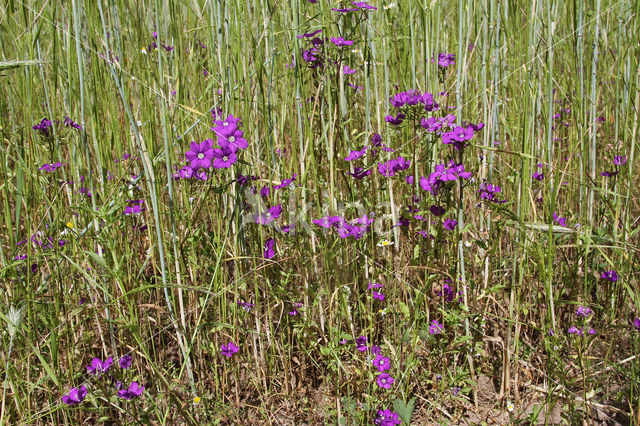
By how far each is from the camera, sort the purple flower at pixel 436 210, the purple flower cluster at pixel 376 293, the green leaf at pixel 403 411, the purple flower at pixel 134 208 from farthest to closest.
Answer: the purple flower at pixel 134 208, the purple flower cluster at pixel 376 293, the purple flower at pixel 436 210, the green leaf at pixel 403 411

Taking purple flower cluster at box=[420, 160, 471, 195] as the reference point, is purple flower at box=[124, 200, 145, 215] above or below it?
below

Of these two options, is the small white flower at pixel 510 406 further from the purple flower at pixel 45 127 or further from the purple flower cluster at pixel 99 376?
the purple flower at pixel 45 127

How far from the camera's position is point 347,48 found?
5.60 ft

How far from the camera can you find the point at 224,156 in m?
1.44

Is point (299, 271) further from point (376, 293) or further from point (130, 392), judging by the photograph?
point (130, 392)

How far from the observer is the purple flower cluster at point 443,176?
1.49 metres

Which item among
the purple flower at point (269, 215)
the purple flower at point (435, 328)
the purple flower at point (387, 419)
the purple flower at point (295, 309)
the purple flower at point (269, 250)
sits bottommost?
the purple flower at point (387, 419)

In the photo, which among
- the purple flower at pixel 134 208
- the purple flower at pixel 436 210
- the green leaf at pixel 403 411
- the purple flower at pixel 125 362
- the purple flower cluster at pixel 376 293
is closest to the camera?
the green leaf at pixel 403 411

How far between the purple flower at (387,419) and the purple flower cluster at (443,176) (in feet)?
2.05

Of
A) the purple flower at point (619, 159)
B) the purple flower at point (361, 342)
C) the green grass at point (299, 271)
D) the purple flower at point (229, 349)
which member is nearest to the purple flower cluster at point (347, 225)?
the green grass at point (299, 271)

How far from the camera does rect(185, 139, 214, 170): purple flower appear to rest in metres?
1.44

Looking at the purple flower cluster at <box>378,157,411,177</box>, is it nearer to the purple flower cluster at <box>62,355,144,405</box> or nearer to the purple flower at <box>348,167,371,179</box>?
the purple flower at <box>348,167,371,179</box>

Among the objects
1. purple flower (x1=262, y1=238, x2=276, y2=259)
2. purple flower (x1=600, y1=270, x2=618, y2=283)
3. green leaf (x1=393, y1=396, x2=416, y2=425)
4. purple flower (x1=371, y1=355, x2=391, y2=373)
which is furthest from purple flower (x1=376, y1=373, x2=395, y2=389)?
purple flower (x1=600, y1=270, x2=618, y2=283)

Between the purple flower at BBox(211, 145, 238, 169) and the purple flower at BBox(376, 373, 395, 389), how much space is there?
73 centimetres
